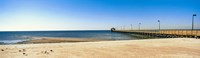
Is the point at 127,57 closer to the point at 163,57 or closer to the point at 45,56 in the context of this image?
the point at 163,57

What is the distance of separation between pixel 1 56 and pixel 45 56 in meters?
2.06

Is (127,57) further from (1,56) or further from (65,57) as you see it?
(1,56)

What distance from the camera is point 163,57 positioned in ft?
32.2

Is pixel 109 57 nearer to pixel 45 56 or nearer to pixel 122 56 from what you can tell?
pixel 122 56

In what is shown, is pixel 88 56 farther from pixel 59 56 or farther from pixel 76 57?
pixel 59 56

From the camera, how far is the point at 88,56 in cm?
1005

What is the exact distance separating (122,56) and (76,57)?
2180mm

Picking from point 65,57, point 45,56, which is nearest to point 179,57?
point 65,57

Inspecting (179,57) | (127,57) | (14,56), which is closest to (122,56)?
(127,57)

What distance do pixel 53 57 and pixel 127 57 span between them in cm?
340

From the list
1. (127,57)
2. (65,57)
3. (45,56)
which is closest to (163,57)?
(127,57)

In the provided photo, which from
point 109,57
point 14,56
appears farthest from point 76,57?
point 14,56

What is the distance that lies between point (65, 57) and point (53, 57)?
0.54 metres

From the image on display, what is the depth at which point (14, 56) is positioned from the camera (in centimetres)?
1000
